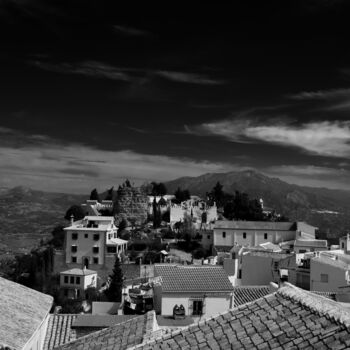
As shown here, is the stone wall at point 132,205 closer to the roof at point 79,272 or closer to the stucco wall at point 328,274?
the roof at point 79,272

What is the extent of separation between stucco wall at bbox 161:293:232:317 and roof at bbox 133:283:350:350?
13.3m

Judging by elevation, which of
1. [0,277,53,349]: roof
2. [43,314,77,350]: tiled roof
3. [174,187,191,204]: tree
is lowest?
[43,314,77,350]: tiled roof

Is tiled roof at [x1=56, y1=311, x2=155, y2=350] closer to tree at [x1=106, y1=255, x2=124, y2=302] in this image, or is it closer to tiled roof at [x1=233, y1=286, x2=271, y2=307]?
tiled roof at [x1=233, y1=286, x2=271, y2=307]

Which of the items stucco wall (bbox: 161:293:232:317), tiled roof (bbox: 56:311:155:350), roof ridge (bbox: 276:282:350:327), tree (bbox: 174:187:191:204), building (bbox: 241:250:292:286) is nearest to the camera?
roof ridge (bbox: 276:282:350:327)

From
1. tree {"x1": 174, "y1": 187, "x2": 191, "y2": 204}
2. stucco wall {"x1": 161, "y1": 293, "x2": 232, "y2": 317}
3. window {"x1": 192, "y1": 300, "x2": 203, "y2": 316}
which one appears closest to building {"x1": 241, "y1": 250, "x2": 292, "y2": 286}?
stucco wall {"x1": 161, "y1": 293, "x2": 232, "y2": 317}

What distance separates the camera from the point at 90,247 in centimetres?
5828

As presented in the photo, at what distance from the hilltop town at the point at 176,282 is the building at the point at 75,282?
106mm

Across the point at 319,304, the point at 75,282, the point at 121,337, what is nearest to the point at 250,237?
the point at 75,282

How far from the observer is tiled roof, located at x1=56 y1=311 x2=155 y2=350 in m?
8.96

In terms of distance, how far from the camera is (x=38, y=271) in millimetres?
57062

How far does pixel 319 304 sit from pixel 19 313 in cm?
834

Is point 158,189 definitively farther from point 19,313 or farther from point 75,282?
point 19,313

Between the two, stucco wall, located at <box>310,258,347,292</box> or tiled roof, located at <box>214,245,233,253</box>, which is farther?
tiled roof, located at <box>214,245,233,253</box>

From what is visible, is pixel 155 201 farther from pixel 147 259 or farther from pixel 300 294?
pixel 300 294
